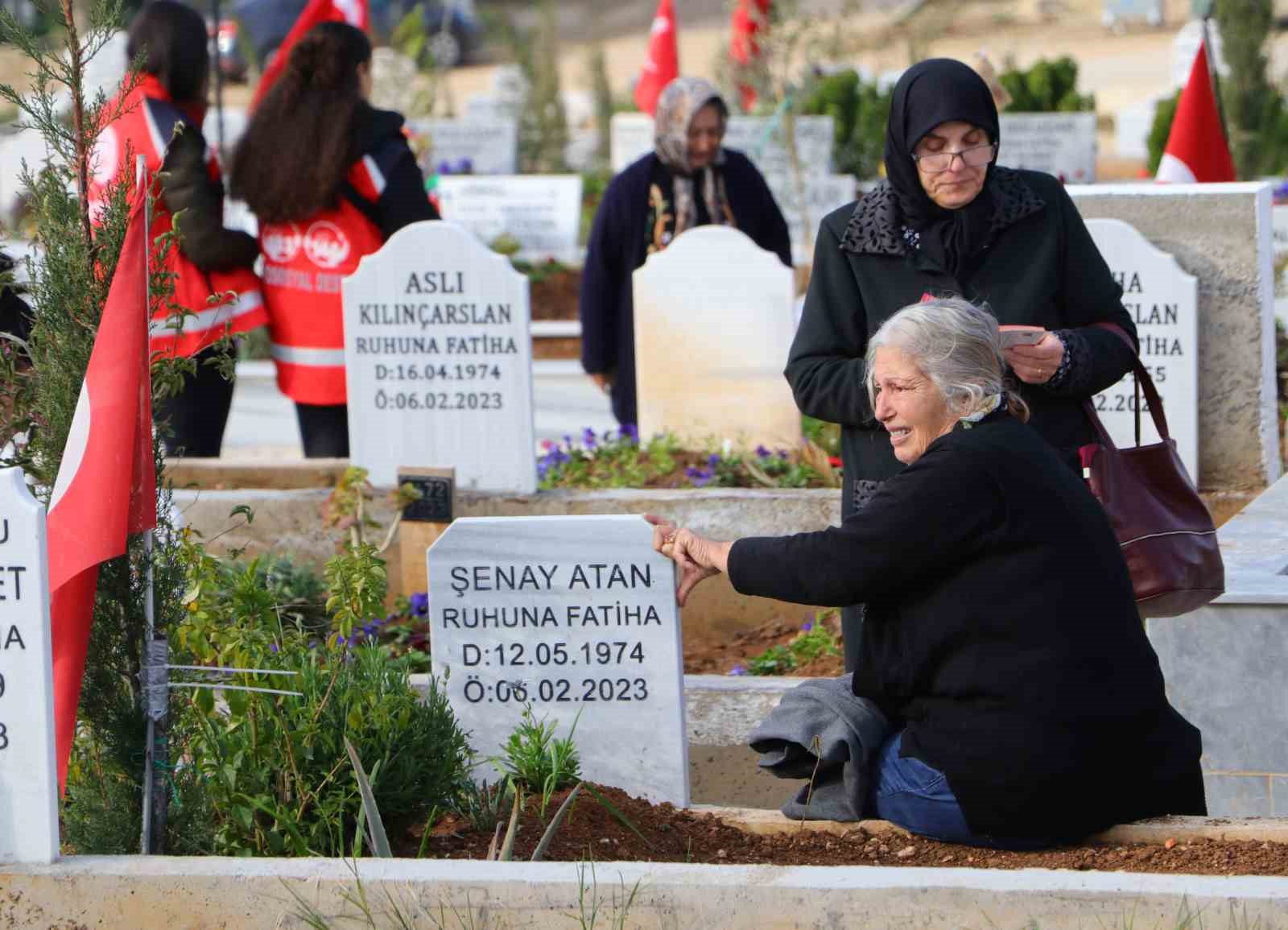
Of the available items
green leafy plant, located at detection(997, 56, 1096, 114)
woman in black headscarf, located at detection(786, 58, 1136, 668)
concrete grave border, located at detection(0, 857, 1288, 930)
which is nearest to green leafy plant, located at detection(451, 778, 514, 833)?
concrete grave border, located at detection(0, 857, 1288, 930)

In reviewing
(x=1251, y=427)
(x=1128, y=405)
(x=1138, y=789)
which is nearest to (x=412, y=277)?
(x=1128, y=405)

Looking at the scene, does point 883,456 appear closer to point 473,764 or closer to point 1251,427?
point 473,764

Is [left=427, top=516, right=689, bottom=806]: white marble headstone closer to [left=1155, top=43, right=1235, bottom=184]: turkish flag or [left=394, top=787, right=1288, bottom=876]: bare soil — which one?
[left=394, top=787, right=1288, bottom=876]: bare soil

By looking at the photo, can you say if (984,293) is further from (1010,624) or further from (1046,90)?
(1046,90)

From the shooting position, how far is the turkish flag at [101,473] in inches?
133

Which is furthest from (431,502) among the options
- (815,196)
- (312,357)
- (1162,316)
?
(815,196)

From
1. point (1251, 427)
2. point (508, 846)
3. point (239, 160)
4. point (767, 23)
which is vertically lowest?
point (508, 846)

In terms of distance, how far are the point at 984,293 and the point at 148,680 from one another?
6.15 feet

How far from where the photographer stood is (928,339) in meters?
3.35

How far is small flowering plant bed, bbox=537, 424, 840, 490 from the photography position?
6562 mm

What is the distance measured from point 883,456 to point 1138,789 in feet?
3.28

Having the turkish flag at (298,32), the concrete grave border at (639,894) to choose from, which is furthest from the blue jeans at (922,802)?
the turkish flag at (298,32)

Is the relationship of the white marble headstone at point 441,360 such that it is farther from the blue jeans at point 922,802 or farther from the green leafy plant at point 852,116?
the green leafy plant at point 852,116

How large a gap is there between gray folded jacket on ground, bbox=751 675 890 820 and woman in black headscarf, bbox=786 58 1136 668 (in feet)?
2.04
